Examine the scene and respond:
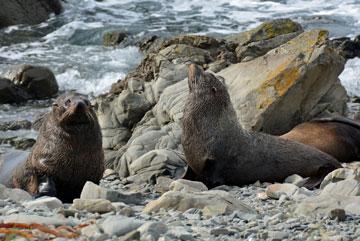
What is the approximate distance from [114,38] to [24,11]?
4.46 m

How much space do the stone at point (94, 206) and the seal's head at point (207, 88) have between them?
13.1 feet

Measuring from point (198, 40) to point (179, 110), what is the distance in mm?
4145

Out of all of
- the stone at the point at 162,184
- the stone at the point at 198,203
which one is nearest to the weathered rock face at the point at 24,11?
the stone at the point at 162,184

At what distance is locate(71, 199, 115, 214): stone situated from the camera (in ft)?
19.3

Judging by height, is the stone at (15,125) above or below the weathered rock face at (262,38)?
below

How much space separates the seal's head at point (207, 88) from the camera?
9.79 meters

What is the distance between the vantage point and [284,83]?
11.7 meters

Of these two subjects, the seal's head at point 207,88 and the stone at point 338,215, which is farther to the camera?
the seal's head at point 207,88

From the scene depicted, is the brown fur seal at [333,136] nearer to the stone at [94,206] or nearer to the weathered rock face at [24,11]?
the stone at [94,206]

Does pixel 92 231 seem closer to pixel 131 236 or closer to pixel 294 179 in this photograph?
pixel 131 236

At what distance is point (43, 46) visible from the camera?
23594 millimetres

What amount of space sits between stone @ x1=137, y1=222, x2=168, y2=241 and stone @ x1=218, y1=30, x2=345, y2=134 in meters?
6.79

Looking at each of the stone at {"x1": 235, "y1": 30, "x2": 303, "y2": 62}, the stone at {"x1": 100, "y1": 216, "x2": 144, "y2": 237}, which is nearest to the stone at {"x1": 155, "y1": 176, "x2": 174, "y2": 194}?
the stone at {"x1": 100, "y1": 216, "x2": 144, "y2": 237}

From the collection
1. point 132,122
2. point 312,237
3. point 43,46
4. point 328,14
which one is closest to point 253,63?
point 132,122
